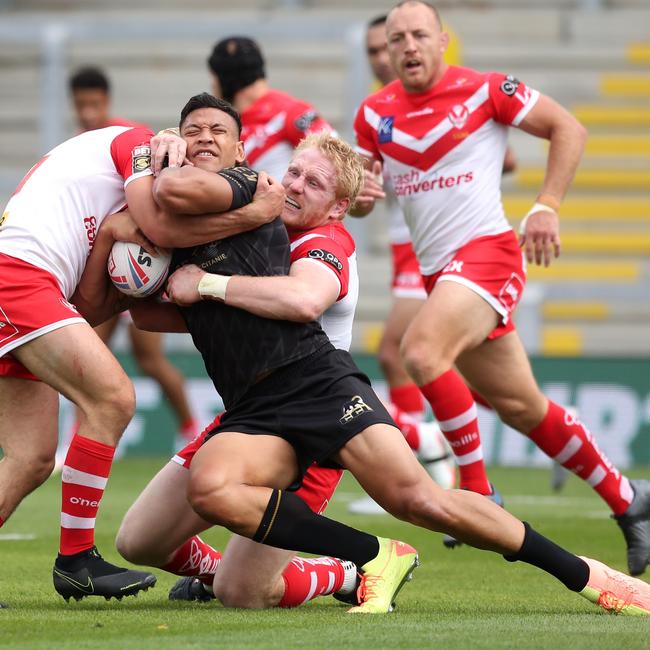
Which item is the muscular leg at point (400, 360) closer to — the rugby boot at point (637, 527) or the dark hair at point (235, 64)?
the dark hair at point (235, 64)

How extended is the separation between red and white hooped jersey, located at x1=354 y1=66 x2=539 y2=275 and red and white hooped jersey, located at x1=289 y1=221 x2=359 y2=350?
1.62 meters

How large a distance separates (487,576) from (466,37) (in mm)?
10671

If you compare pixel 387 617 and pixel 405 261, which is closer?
pixel 387 617

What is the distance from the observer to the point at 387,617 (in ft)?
15.7

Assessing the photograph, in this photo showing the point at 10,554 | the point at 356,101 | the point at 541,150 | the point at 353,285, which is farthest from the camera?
the point at 541,150

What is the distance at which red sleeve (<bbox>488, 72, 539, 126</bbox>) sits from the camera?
6676 millimetres

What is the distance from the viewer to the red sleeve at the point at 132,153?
512cm

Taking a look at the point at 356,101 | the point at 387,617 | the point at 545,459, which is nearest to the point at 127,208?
the point at 387,617

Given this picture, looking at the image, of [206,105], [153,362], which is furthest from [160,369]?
[206,105]

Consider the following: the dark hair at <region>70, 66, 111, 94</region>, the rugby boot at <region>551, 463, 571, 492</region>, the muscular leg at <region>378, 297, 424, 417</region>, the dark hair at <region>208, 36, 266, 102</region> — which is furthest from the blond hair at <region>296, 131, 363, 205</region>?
the dark hair at <region>70, 66, 111, 94</region>

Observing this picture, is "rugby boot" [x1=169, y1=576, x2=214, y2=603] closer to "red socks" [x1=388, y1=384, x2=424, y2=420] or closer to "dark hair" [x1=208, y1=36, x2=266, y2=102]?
"red socks" [x1=388, y1=384, x2=424, y2=420]

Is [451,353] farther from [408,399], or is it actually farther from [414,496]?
[408,399]

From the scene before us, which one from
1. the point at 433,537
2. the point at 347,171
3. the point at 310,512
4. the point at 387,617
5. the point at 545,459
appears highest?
the point at 347,171

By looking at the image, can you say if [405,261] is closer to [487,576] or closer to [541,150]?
[487,576]
